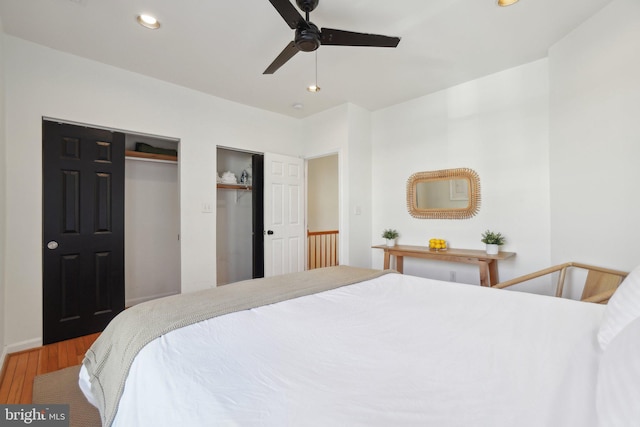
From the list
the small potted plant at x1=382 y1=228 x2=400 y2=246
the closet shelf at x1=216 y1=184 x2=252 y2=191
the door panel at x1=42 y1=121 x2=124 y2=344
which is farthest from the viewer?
the closet shelf at x1=216 y1=184 x2=252 y2=191

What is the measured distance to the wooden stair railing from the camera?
5164 millimetres

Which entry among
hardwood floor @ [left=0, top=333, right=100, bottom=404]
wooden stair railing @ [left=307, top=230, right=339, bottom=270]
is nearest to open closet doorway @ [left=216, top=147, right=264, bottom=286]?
wooden stair railing @ [left=307, top=230, right=339, bottom=270]

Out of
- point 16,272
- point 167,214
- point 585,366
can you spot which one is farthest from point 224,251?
point 585,366

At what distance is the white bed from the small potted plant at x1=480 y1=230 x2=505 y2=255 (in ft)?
5.54

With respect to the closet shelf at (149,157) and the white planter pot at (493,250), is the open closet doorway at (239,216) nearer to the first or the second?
the closet shelf at (149,157)

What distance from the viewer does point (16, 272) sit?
99.7 inches

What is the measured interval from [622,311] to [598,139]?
1.96 meters

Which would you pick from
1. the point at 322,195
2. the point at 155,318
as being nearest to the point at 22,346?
the point at 155,318

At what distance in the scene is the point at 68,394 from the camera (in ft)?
6.31

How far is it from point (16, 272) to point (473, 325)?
3508mm

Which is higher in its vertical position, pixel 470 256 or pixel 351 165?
pixel 351 165

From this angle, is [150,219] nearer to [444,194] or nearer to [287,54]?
[287,54]

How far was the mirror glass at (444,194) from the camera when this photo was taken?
3.46 m

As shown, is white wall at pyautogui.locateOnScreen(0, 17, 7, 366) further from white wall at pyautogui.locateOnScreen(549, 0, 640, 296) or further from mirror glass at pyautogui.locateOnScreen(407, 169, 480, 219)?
white wall at pyautogui.locateOnScreen(549, 0, 640, 296)
